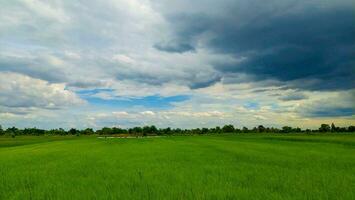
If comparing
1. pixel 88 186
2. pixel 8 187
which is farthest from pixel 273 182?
pixel 8 187

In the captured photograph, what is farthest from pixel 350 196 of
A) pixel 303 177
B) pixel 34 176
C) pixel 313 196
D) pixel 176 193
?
pixel 34 176

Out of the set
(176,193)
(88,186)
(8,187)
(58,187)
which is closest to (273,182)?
(176,193)

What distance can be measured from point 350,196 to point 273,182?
298 centimetres

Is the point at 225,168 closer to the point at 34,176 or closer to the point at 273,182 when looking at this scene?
the point at 273,182

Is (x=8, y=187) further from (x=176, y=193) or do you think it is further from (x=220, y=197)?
(x=220, y=197)

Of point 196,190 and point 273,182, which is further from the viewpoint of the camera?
point 273,182

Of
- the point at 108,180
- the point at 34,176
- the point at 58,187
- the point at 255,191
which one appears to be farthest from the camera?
the point at 34,176

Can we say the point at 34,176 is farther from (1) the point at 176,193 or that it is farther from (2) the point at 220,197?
(2) the point at 220,197

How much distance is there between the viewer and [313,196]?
980 cm

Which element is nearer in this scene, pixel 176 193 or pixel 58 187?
pixel 176 193

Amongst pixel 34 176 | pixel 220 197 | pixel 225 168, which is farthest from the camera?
pixel 225 168

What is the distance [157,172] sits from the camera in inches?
616

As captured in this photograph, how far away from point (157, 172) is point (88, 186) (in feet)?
14.0

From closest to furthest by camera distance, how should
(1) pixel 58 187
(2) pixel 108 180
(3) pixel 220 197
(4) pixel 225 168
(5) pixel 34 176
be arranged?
(3) pixel 220 197, (1) pixel 58 187, (2) pixel 108 180, (5) pixel 34 176, (4) pixel 225 168
